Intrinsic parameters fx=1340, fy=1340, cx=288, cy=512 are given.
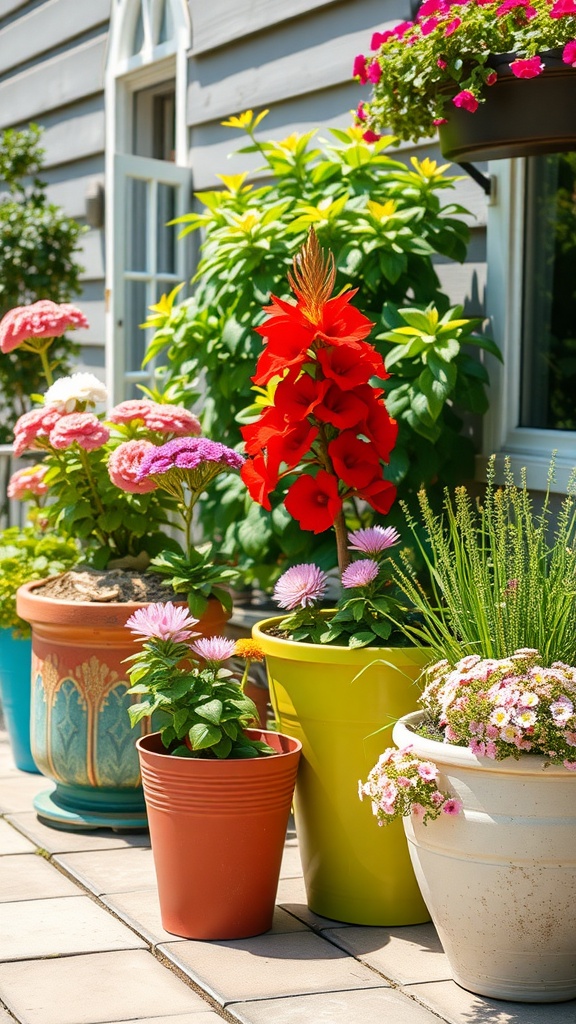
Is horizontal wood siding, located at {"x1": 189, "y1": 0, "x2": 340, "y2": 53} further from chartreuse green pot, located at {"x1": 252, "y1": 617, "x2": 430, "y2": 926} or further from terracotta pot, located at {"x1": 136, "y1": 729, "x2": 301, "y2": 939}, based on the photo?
terracotta pot, located at {"x1": 136, "y1": 729, "x2": 301, "y2": 939}

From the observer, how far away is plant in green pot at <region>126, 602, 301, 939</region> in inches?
106

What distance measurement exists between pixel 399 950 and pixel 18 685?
1812 mm

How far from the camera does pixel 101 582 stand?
3555mm

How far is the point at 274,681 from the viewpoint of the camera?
295cm

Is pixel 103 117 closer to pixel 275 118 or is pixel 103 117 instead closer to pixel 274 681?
pixel 275 118

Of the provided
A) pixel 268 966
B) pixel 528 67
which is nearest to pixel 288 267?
pixel 528 67

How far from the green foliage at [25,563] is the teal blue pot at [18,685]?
68mm

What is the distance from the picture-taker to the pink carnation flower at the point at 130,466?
Answer: 340 centimetres

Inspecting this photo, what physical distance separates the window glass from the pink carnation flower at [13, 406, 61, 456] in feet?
4.24

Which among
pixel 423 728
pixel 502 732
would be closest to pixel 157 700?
pixel 423 728

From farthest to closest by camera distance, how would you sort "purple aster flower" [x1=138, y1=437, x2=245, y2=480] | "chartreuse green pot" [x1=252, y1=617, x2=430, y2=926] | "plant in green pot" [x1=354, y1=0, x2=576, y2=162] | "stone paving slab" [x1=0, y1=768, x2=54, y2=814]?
"stone paving slab" [x1=0, y1=768, x2=54, y2=814] → "purple aster flower" [x1=138, y1=437, x2=245, y2=480] → "plant in green pot" [x1=354, y1=0, x2=576, y2=162] → "chartreuse green pot" [x1=252, y1=617, x2=430, y2=926]

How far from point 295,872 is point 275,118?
280 cm

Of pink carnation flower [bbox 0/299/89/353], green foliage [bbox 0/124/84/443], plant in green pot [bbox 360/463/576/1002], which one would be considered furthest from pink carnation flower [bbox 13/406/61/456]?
green foliage [bbox 0/124/84/443]

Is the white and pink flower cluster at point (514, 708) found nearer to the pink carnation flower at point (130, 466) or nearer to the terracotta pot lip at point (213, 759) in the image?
the terracotta pot lip at point (213, 759)
